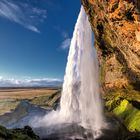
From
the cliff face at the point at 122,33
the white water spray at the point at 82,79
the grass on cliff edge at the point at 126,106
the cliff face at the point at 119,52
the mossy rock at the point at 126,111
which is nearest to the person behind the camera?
the cliff face at the point at 122,33

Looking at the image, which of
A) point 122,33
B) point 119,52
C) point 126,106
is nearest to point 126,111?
point 126,106

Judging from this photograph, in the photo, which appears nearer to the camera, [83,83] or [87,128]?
[87,128]

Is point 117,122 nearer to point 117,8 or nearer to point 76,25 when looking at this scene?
point 117,8

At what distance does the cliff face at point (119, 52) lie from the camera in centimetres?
2955

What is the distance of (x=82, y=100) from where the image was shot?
2328 inches

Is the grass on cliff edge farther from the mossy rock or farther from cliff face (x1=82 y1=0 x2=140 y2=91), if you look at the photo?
cliff face (x1=82 y1=0 x2=140 y2=91)

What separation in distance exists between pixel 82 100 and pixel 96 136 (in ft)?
75.1

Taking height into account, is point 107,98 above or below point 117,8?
below

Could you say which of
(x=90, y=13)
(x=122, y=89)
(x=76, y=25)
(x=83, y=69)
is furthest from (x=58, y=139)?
(x=76, y=25)

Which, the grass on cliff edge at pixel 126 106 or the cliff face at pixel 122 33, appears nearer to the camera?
the cliff face at pixel 122 33

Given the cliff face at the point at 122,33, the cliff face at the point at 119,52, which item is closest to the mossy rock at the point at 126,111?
the cliff face at the point at 119,52

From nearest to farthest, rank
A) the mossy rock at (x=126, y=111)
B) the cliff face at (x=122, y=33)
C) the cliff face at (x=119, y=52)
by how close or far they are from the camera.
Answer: the cliff face at (x=122, y=33)
the cliff face at (x=119, y=52)
the mossy rock at (x=126, y=111)

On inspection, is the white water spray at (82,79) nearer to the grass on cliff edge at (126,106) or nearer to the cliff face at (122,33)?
the grass on cliff edge at (126,106)

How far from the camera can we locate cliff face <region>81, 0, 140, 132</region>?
29.5 meters
